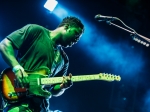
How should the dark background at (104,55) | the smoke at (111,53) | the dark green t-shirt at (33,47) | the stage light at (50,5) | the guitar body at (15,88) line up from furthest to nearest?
the smoke at (111,53), the dark background at (104,55), the stage light at (50,5), the dark green t-shirt at (33,47), the guitar body at (15,88)

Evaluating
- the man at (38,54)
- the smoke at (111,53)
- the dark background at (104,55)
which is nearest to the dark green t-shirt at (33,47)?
the man at (38,54)

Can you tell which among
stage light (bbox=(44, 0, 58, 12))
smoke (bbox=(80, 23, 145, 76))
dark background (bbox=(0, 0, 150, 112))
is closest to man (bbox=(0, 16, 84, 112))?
stage light (bbox=(44, 0, 58, 12))

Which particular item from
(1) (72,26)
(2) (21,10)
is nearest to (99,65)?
(2) (21,10)

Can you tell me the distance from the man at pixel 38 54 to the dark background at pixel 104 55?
3253 millimetres

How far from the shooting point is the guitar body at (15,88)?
8.12 ft

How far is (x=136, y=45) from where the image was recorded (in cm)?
784

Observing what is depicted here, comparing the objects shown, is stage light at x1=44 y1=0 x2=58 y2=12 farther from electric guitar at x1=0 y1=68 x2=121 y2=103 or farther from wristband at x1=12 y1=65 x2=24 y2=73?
wristband at x1=12 y1=65 x2=24 y2=73

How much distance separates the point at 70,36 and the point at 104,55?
14.9 feet

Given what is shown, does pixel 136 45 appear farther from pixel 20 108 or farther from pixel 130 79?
pixel 20 108

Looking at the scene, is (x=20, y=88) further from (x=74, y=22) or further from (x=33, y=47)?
(x=74, y=22)

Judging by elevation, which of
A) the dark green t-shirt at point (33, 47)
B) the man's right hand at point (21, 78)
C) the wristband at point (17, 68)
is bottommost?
the man's right hand at point (21, 78)

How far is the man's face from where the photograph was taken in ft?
9.59

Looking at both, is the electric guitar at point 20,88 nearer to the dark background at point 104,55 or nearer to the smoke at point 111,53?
the dark background at point 104,55

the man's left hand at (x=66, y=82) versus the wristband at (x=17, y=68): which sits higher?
the man's left hand at (x=66, y=82)
